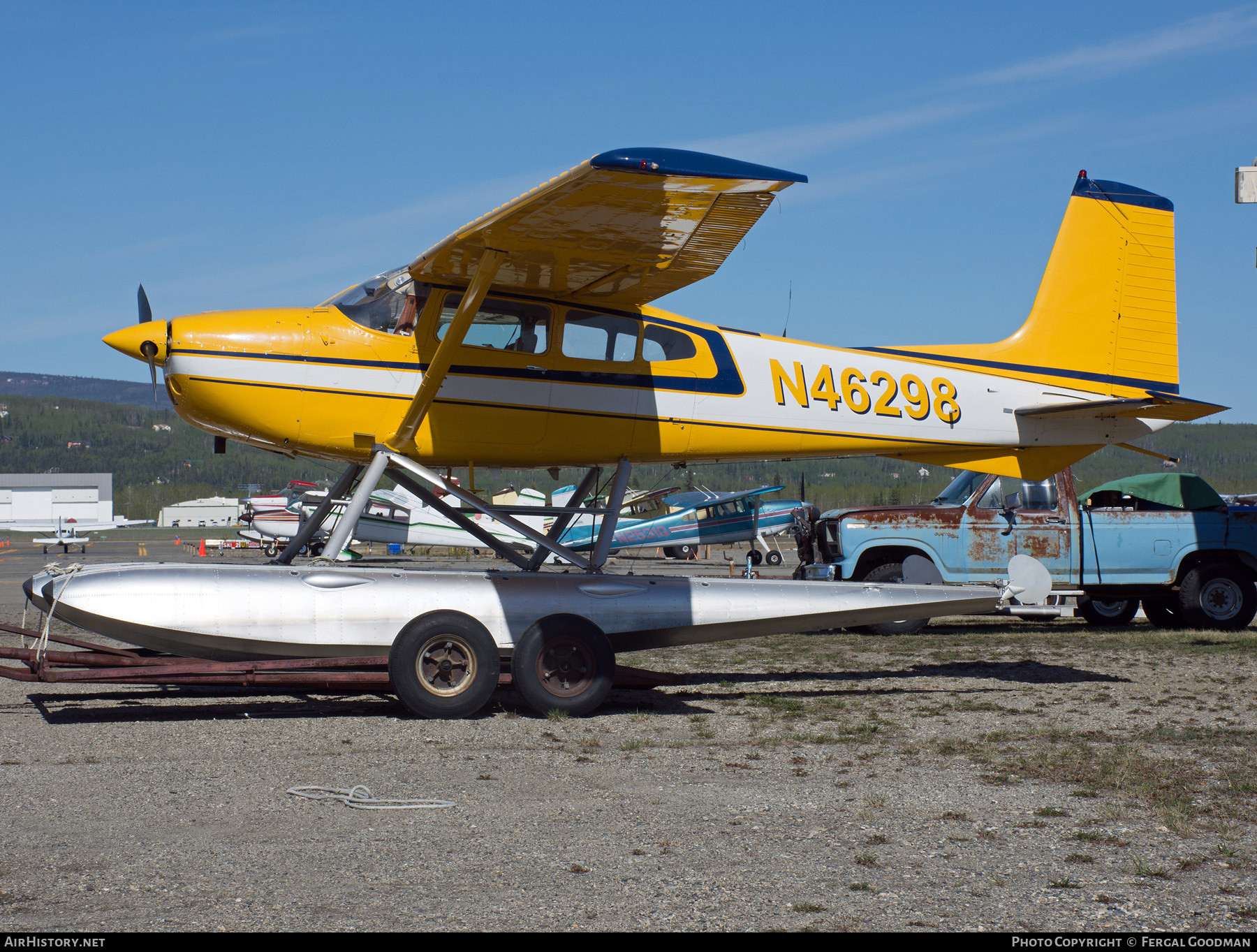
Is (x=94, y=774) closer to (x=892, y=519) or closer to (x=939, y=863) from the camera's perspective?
(x=939, y=863)

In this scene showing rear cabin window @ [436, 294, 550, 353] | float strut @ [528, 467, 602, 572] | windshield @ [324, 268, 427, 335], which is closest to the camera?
windshield @ [324, 268, 427, 335]

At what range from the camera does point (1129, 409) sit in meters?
10.5

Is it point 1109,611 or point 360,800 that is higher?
point 360,800

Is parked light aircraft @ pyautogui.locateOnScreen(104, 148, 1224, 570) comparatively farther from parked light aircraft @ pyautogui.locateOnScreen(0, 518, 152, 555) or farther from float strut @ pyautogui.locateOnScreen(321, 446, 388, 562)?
parked light aircraft @ pyautogui.locateOnScreen(0, 518, 152, 555)

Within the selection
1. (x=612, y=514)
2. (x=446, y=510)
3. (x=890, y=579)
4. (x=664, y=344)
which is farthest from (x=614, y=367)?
(x=890, y=579)

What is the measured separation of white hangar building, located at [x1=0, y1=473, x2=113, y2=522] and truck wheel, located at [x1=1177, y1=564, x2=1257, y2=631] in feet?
430

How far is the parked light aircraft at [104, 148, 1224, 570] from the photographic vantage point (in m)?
8.08

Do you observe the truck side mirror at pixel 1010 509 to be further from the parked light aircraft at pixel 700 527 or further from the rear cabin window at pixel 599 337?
the parked light aircraft at pixel 700 527

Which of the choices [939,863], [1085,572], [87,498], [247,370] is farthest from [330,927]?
[87,498]

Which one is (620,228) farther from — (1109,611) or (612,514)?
(1109,611)

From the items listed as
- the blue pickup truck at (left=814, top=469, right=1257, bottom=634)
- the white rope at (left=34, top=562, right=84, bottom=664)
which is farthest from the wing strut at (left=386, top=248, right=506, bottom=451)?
the blue pickup truck at (left=814, top=469, right=1257, bottom=634)

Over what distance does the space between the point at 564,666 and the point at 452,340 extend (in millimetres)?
2757

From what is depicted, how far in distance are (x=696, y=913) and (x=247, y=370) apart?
6.34 m

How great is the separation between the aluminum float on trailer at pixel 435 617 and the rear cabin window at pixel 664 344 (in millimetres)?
2137
